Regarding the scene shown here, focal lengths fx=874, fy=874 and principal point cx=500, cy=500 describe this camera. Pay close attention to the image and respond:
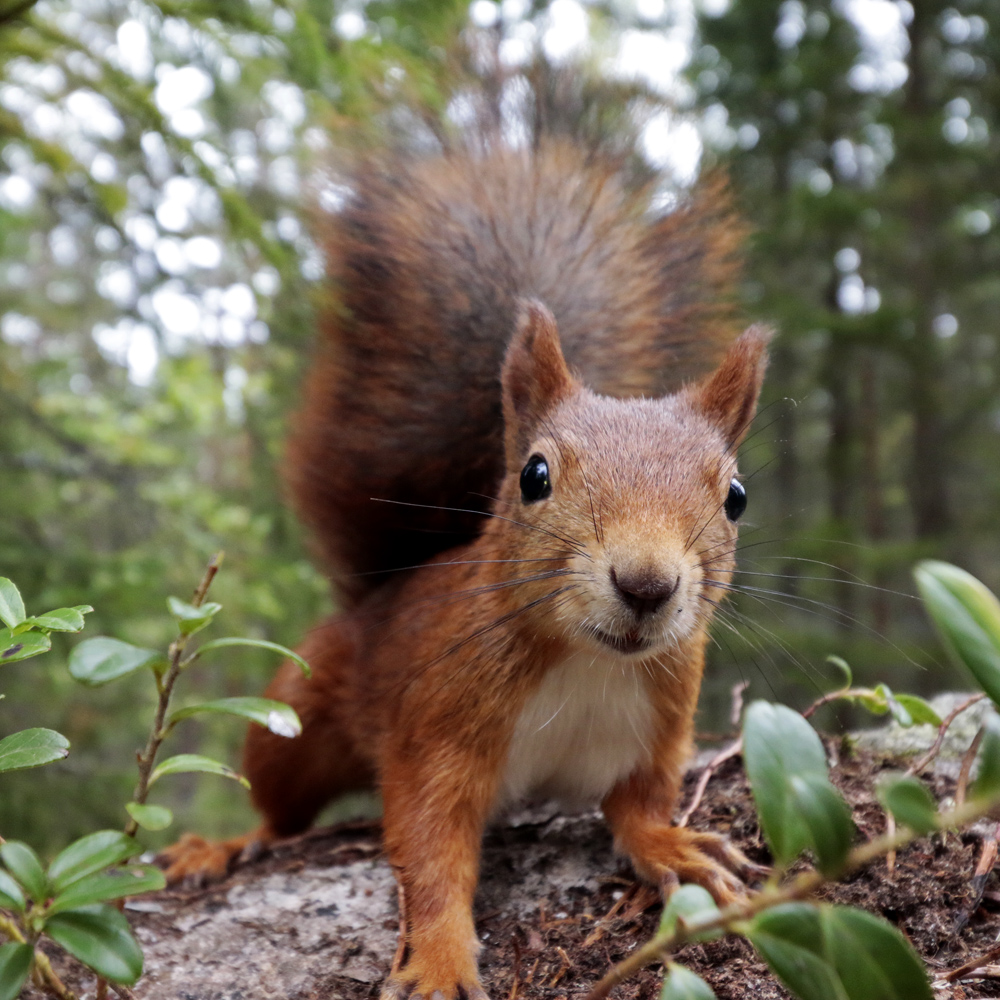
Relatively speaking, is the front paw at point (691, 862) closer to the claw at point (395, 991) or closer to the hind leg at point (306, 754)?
the claw at point (395, 991)

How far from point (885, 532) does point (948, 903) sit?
7.01 m

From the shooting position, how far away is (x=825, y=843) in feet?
2.37

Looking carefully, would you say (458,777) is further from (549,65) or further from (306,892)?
(549,65)

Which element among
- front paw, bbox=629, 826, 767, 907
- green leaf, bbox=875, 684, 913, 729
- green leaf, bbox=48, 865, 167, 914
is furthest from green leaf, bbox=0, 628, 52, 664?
green leaf, bbox=875, 684, 913, 729

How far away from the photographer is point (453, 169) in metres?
2.19

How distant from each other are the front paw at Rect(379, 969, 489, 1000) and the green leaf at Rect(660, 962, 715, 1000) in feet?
2.02

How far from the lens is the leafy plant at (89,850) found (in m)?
0.85

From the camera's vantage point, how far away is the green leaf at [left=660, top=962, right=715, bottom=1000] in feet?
2.53

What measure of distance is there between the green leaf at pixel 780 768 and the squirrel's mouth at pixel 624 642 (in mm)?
538

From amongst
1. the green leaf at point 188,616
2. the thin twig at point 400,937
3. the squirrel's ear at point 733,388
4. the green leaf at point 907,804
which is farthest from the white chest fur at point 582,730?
the green leaf at point 907,804

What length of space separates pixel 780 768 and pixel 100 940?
683mm

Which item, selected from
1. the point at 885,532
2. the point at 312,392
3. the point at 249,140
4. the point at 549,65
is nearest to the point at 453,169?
the point at 549,65

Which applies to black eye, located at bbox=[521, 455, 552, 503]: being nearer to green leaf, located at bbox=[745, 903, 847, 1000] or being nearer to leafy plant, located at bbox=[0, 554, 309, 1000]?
leafy plant, located at bbox=[0, 554, 309, 1000]

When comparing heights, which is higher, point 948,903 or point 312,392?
point 312,392
